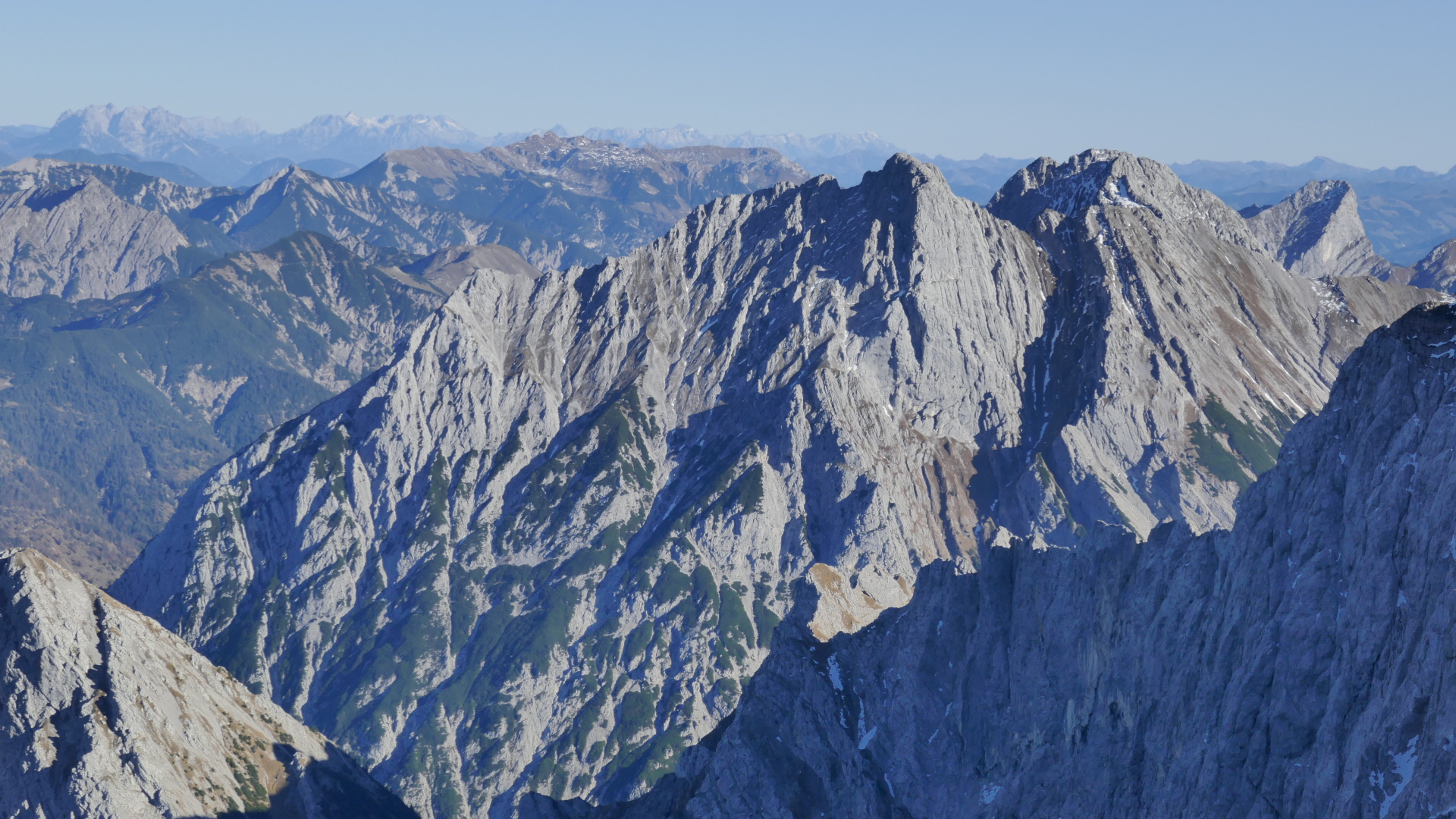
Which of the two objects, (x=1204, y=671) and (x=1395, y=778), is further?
(x=1204, y=671)

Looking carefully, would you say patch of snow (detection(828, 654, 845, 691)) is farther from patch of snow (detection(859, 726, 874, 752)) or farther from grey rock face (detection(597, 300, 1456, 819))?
patch of snow (detection(859, 726, 874, 752))

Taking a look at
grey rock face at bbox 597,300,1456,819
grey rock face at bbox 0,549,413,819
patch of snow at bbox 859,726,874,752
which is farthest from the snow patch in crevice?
grey rock face at bbox 0,549,413,819

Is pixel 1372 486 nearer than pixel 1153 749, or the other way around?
pixel 1372 486

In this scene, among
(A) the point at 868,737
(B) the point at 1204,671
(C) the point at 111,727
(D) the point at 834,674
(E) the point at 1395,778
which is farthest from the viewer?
(D) the point at 834,674

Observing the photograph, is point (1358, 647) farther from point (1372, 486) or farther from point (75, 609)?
point (75, 609)

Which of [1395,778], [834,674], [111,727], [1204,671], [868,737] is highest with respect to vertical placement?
[1395,778]

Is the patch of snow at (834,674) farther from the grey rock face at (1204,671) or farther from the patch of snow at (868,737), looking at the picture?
the patch of snow at (868,737)

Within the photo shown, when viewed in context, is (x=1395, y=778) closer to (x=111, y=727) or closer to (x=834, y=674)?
(x=834, y=674)

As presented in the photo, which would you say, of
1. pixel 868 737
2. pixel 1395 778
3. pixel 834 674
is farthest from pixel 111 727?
pixel 1395 778

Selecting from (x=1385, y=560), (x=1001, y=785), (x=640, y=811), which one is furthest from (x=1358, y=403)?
(x=640, y=811)
